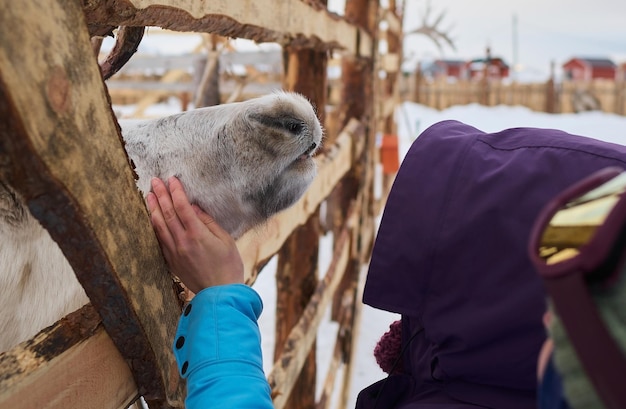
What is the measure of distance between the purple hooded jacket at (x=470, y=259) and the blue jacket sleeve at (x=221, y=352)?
24 cm

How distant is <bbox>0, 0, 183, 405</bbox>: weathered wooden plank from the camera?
593mm

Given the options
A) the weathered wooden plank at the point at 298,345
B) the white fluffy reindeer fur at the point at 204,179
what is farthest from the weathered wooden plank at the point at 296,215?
the weathered wooden plank at the point at 298,345

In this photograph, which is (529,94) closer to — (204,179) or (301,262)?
(301,262)

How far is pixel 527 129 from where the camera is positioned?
1.00m

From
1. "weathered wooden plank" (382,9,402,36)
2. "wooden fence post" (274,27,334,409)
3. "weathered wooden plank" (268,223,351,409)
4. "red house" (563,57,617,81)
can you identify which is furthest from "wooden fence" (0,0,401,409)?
"red house" (563,57,617,81)

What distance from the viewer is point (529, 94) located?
2045cm

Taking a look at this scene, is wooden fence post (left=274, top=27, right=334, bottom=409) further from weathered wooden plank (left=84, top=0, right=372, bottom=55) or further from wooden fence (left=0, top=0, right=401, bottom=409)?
wooden fence (left=0, top=0, right=401, bottom=409)

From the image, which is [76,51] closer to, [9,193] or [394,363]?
[9,193]

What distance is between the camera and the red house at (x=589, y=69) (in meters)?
41.1

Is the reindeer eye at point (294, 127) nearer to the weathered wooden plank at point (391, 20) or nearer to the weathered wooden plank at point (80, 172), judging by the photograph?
the weathered wooden plank at point (80, 172)

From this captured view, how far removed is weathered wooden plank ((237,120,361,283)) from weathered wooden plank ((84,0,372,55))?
44 cm

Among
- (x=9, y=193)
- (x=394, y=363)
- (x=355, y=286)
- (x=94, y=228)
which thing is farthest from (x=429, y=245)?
(x=355, y=286)

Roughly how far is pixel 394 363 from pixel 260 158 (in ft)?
1.45

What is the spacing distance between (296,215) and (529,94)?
66.3 ft
